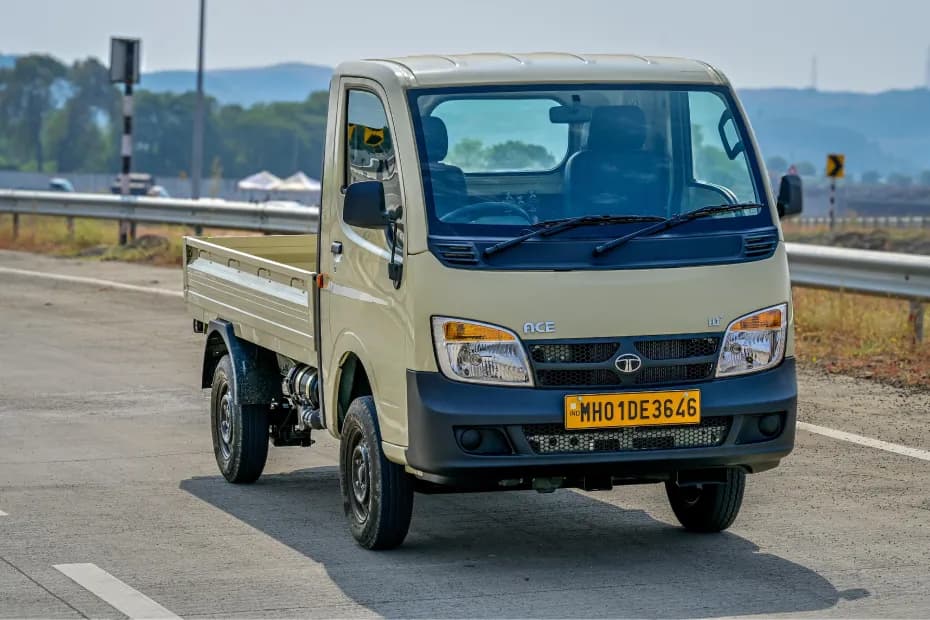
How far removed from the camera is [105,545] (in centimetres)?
A: 759

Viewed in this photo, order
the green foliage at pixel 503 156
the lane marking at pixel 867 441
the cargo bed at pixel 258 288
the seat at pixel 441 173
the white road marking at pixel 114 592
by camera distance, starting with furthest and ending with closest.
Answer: the lane marking at pixel 867 441, the cargo bed at pixel 258 288, the green foliage at pixel 503 156, the seat at pixel 441 173, the white road marking at pixel 114 592

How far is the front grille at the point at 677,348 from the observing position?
7.01m

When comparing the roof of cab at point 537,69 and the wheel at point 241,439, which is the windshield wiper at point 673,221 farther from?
the wheel at point 241,439

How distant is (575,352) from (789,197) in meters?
1.43

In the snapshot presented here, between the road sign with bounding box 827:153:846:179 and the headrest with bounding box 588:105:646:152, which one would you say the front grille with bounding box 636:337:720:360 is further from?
the road sign with bounding box 827:153:846:179

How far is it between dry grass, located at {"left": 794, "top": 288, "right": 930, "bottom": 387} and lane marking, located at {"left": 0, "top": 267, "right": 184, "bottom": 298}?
683 centimetres

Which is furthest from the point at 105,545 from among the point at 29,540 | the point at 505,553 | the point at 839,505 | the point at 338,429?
the point at 839,505

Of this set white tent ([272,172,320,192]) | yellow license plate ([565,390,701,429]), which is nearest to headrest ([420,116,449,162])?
yellow license plate ([565,390,701,429])

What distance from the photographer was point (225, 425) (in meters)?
9.45

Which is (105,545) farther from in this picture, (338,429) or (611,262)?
(611,262)

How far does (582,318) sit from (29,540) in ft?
8.45

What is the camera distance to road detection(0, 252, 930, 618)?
6613 millimetres

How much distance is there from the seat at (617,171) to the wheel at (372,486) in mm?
1208

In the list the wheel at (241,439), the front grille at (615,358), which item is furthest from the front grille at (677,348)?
the wheel at (241,439)
